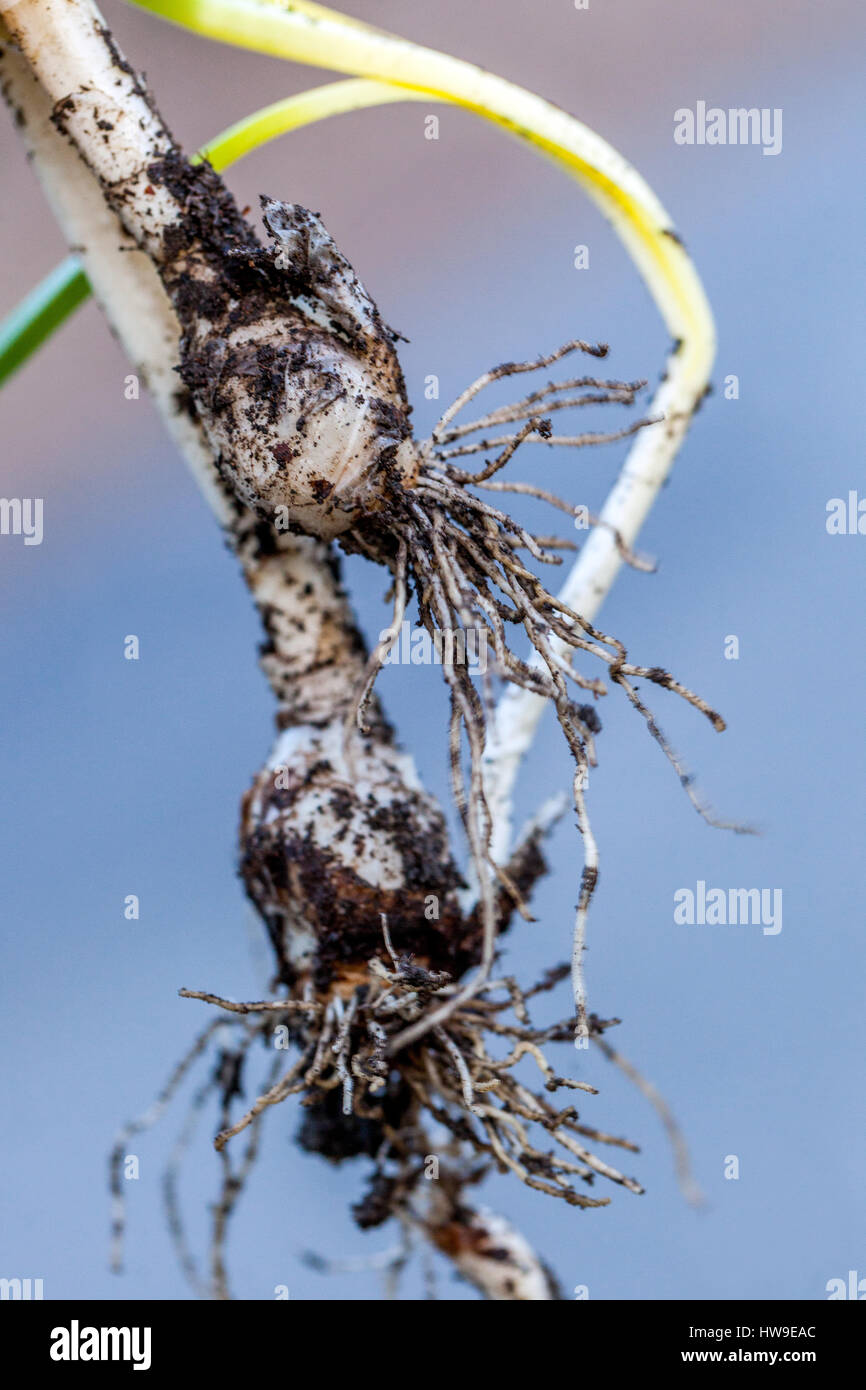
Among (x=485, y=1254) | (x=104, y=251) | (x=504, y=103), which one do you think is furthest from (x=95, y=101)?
(x=485, y=1254)

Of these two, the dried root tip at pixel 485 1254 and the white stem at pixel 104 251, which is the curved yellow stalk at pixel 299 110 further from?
the dried root tip at pixel 485 1254

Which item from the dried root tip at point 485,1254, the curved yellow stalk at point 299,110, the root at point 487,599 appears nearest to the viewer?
the root at point 487,599

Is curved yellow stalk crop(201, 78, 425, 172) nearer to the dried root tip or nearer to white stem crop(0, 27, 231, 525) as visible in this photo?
white stem crop(0, 27, 231, 525)

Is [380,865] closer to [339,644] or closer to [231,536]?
[339,644]

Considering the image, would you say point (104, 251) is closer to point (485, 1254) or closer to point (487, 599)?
point (487, 599)

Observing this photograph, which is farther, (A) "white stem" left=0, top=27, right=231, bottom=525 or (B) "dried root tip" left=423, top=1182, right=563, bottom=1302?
(B) "dried root tip" left=423, top=1182, right=563, bottom=1302

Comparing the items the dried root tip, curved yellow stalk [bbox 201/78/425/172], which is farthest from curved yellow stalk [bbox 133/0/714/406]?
the dried root tip

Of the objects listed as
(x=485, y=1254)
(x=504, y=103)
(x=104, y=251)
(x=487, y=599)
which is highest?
(x=504, y=103)

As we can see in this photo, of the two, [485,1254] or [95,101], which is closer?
[95,101]

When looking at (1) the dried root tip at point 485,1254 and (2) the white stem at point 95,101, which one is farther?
(1) the dried root tip at point 485,1254

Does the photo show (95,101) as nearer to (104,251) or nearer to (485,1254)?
(104,251)

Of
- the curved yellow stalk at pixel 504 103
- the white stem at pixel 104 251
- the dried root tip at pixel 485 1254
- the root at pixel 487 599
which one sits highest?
the curved yellow stalk at pixel 504 103

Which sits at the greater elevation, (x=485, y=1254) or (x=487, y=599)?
(x=487, y=599)

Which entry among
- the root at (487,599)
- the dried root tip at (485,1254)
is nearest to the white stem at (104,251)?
the root at (487,599)
